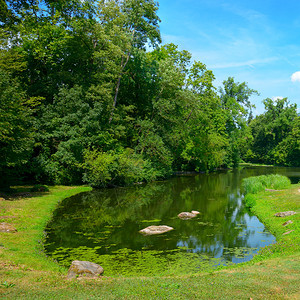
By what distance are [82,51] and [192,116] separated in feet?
79.4

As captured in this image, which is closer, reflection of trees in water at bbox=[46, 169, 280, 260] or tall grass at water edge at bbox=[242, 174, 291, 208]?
reflection of trees in water at bbox=[46, 169, 280, 260]

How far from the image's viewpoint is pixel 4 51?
2952 centimetres

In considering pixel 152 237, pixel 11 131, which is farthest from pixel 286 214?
pixel 11 131

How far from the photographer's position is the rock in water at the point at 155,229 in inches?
658

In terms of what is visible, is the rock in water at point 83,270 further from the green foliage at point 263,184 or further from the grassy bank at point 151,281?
the green foliage at point 263,184

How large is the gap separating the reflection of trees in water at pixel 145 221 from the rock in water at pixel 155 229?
466mm

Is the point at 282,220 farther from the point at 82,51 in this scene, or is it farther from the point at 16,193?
the point at 82,51

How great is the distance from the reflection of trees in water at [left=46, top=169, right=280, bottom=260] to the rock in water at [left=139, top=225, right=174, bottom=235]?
18.4 inches

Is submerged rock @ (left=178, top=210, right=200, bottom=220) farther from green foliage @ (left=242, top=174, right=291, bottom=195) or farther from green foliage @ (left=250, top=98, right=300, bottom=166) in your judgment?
green foliage @ (left=250, top=98, right=300, bottom=166)

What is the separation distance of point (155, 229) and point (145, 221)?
8.89 ft

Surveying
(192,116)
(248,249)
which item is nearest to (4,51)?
(248,249)

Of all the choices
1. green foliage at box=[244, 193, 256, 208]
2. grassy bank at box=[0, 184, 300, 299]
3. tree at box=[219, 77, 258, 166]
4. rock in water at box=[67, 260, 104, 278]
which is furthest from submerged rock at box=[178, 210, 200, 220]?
tree at box=[219, 77, 258, 166]

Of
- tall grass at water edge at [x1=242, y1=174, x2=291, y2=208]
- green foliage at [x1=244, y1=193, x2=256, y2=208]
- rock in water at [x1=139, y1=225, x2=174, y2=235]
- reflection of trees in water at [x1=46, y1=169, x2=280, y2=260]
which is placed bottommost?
reflection of trees in water at [x1=46, y1=169, x2=280, y2=260]

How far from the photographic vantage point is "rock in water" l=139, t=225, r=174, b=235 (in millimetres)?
16703
